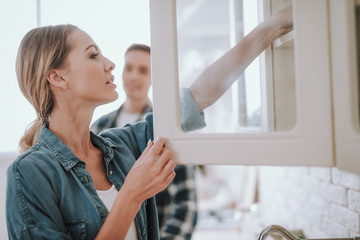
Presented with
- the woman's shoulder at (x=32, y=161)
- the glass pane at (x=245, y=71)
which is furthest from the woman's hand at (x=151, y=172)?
the woman's shoulder at (x=32, y=161)

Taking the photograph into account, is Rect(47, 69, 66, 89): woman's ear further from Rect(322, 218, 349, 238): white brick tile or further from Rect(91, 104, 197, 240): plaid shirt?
Rect(322, 218, 349, 238): white brick tile

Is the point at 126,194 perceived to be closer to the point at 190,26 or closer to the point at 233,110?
the point at 233,110

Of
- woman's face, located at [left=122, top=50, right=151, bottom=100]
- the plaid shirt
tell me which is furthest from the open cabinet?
woman's face, located at [left=122, top=50, right=151, bottom=100]

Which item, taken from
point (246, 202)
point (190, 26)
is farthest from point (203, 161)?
point (246, 202)

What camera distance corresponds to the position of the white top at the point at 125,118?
167cm

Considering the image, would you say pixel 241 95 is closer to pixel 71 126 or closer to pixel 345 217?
pixel 71 126

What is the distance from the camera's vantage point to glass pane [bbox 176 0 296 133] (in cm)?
→ 81

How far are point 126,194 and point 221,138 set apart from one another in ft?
0.91

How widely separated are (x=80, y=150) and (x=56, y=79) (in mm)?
221

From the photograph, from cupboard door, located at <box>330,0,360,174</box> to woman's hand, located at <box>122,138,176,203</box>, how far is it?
39 cm

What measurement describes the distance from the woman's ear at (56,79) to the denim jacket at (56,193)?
5.2 inches

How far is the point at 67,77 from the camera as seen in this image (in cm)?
96

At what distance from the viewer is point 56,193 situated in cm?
85

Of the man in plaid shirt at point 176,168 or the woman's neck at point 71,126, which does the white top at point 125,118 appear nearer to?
the man in plaid shirt at point 176,168
